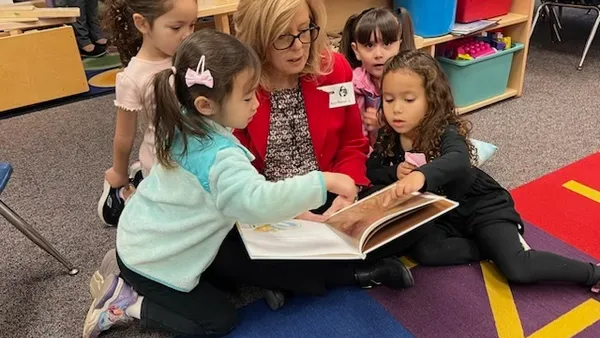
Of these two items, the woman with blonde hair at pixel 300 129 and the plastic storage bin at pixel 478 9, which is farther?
the plastic storage bin at pixel 478 9

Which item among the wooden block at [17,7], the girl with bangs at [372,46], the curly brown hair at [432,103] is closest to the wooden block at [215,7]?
the girl with bangs at [372,46]

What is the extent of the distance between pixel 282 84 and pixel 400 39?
19.1 inches

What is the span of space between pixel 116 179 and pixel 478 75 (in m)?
1.47

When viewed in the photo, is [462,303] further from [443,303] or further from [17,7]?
[17,7]

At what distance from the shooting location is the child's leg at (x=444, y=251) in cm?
134

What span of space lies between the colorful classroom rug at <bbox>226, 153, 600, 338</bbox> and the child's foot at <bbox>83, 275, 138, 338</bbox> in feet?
0.82

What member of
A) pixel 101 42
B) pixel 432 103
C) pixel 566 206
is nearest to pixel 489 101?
pixel 566 206

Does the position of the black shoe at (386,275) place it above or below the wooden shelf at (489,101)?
above

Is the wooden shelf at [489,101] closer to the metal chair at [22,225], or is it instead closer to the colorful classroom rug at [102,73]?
the metal chair at [22,225]

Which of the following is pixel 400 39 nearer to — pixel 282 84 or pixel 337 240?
pixel 282 84

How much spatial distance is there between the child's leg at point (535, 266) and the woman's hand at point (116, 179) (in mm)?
1051

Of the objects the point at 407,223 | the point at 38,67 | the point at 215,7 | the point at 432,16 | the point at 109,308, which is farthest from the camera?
the point at 38,67

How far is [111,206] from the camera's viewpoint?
161 cm

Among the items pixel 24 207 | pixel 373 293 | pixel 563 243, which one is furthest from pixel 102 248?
pixel 563 243
